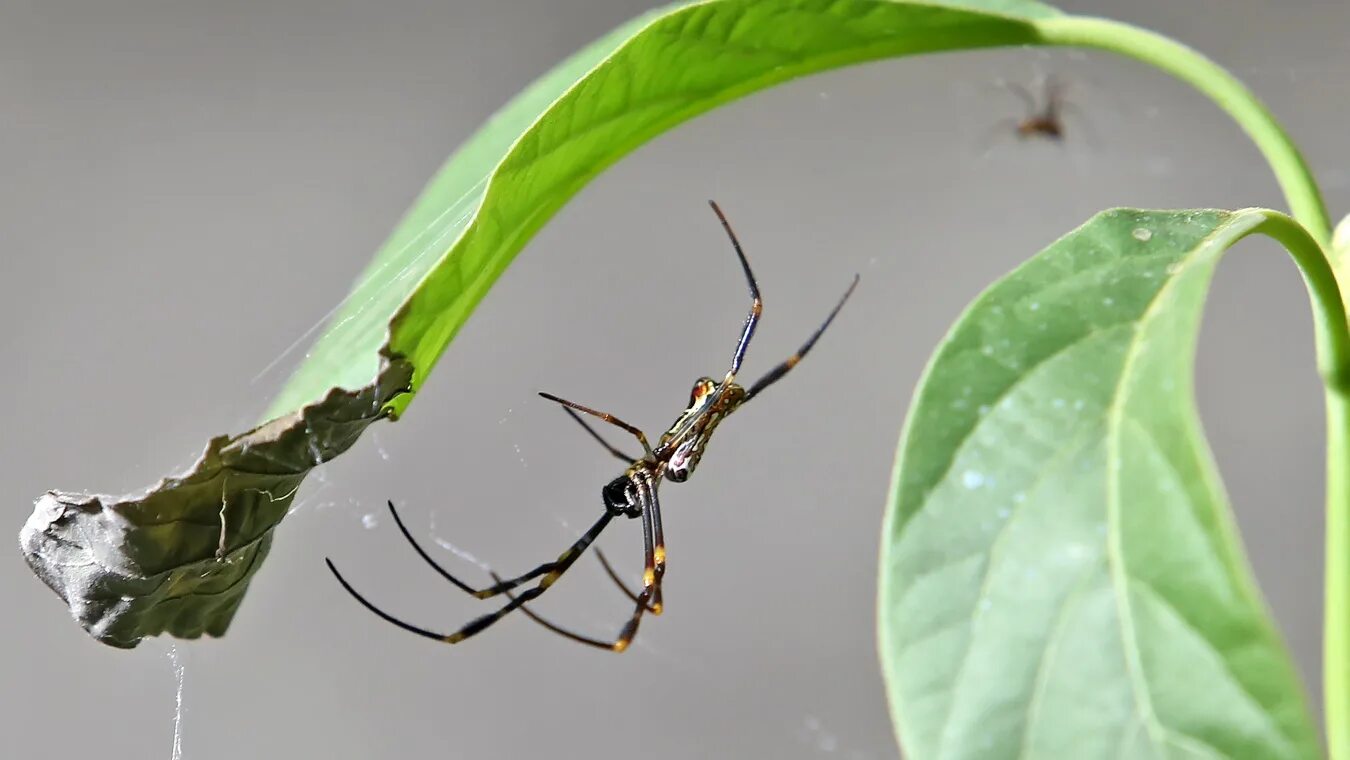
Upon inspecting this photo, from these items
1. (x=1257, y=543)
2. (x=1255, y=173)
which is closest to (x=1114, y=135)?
(x=1255, y=173)

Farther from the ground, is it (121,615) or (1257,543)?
(1257,543)

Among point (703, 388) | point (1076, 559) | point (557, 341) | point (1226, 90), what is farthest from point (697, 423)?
point (557, 341)

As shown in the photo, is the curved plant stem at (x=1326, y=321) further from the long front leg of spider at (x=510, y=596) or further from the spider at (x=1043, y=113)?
the spider at (x=1043, y=113)

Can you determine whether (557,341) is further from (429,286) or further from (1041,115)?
(429,286)

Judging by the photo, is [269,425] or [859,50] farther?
[859,50]

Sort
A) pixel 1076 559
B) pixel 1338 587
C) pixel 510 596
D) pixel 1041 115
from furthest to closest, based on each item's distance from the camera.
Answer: pixel 1041 115 < pixel 510 596 < pixel 1338 587 < pixel 1076 559

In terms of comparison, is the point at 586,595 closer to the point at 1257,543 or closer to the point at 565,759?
the point at 565,759

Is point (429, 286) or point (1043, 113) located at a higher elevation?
point (1043, 113)

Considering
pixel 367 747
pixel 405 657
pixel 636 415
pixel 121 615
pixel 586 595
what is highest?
pixel 636 415
